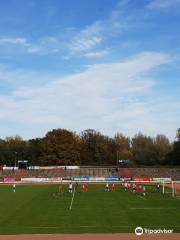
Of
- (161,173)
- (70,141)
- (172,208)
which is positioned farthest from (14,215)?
(70,141)

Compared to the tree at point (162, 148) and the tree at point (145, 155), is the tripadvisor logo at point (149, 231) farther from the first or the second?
the tree at point (145, 155)

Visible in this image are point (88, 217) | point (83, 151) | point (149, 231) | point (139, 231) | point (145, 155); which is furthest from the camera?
point (83, 151)

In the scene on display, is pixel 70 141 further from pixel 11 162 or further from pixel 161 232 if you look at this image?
pixel 161 232

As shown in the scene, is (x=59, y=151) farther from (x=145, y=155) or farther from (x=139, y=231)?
(x=139, y=231)

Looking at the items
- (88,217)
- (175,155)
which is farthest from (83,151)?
(88,217)

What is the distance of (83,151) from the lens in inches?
7362

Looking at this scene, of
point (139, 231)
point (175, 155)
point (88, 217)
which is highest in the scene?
point (175, 155)

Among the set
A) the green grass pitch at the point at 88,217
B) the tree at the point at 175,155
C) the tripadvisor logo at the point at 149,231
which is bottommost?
the tripadvisor logo at the point at 149,231

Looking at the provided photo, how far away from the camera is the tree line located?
170000 mm

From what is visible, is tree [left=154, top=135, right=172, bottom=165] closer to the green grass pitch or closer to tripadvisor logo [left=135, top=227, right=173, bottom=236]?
the green grass pitch

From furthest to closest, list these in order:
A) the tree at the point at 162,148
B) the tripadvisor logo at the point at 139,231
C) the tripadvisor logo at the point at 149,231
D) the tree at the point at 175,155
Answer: the tree at the point at 162,148 → the tree at the point at 175,155 → the tripadvisor logo at the point at 149,231 → the tripadvisor logo at the point at 139,231

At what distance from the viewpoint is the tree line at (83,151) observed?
17000 centimetres

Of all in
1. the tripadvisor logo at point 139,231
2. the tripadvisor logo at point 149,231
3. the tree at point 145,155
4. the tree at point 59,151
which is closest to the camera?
the tripadvisor logo at point 139,231

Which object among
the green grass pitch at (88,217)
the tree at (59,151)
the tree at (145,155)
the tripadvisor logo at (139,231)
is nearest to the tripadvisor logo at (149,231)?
the tripadvisor logo at (139,231)
